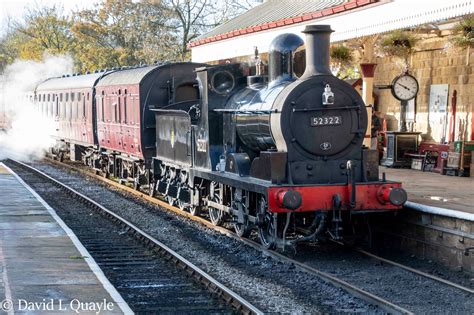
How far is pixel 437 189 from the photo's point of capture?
1345cm

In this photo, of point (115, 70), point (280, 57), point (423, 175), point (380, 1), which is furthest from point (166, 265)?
point (115, 70)

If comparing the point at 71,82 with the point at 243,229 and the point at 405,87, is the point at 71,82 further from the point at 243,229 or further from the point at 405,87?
the point at 243,229

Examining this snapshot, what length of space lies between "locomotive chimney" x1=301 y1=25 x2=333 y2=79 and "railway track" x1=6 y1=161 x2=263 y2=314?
3.05 meters

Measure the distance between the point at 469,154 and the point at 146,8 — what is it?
1151 inches

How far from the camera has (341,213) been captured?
10.6 m

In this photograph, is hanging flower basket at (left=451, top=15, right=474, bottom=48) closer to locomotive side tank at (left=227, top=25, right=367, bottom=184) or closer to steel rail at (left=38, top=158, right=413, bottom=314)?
locomotive side tank at (left=227, top=25, right=367, bottom=184)

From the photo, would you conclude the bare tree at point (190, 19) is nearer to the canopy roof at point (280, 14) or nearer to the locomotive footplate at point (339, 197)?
the canopy roof at point (280, 14)

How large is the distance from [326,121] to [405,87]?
848 centimetres

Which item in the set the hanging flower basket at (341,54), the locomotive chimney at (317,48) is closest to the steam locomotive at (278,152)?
the locomotive chimney at (317,48)

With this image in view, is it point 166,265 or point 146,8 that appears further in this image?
point 146,8

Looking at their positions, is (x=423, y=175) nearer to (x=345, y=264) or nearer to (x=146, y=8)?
(x=345, y=264)

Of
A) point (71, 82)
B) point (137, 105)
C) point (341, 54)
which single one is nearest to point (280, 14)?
point (341, 54)

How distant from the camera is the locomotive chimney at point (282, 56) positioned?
1063 centimetres

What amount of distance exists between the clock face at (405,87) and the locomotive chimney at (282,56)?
25.6ft
